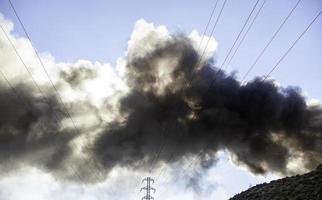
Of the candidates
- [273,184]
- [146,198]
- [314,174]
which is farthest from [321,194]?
[146,198]

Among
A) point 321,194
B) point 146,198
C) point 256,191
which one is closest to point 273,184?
point 256,191

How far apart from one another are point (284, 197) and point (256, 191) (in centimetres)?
854

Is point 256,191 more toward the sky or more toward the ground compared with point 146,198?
more toward the ground

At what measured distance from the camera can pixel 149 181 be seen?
91062 millimetres

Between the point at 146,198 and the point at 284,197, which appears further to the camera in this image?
the point at 146,198

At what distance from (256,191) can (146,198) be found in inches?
1545

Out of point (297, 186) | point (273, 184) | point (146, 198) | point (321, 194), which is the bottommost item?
point (321, 194)

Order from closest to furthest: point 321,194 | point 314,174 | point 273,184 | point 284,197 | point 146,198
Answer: point 321,194 → point 284,197 → point 314,174 → point 273,184 → point 146,198

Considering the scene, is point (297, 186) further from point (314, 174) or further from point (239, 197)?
point (239, 197)

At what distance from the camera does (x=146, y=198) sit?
86938mm

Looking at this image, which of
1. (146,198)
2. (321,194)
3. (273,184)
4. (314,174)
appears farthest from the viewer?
(146,198)

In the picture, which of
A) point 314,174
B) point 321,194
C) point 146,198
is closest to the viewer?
point 321,194

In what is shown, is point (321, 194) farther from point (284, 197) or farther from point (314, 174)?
point (314, 174)

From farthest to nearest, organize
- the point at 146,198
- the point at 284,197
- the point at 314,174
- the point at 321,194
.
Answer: the point at 146,198 → the point at 314,174 → the point at 284,197 → the point at 321,194
